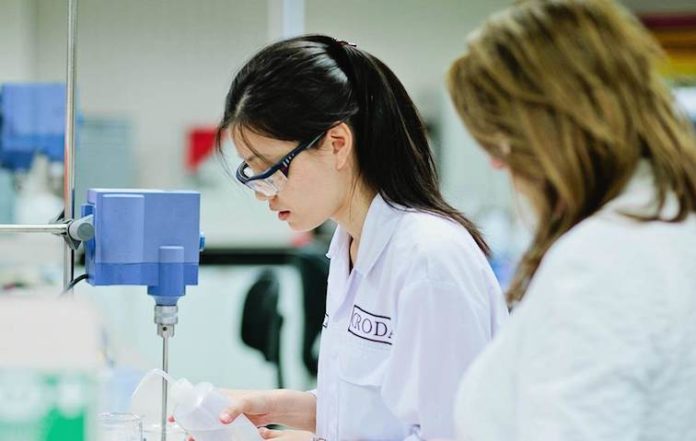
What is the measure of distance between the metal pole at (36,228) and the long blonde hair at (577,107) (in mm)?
764

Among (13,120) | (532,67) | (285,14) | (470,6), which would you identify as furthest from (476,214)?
(532,67)

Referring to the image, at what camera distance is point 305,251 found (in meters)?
4.02

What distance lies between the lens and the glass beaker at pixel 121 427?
1476 mm

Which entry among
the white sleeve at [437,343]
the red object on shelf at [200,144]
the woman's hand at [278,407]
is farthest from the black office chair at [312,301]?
the white sleeve at [437,343]

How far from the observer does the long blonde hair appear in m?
0.92

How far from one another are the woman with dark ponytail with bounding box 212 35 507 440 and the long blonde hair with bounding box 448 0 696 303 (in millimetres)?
399

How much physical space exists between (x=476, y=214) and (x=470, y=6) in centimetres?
108

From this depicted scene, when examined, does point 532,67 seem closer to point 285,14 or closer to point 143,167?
point 285,14

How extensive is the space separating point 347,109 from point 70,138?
451 mm

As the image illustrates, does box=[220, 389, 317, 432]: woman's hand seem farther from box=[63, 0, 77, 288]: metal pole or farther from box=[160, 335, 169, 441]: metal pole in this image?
box=[63, 0, 77, 288]: metal pole

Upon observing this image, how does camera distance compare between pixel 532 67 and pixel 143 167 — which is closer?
pixel 532 67

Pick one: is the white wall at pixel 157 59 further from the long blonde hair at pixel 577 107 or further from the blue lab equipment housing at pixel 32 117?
the long blonde hair at pixel 577 107

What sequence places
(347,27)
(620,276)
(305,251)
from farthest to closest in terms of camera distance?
(347,27) → (305,251) → (620,276)

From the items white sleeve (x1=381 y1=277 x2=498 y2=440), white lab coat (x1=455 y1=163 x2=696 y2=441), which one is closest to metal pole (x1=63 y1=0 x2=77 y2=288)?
white sleeve (x1=381 y1=277 x2=498 y2=440)
